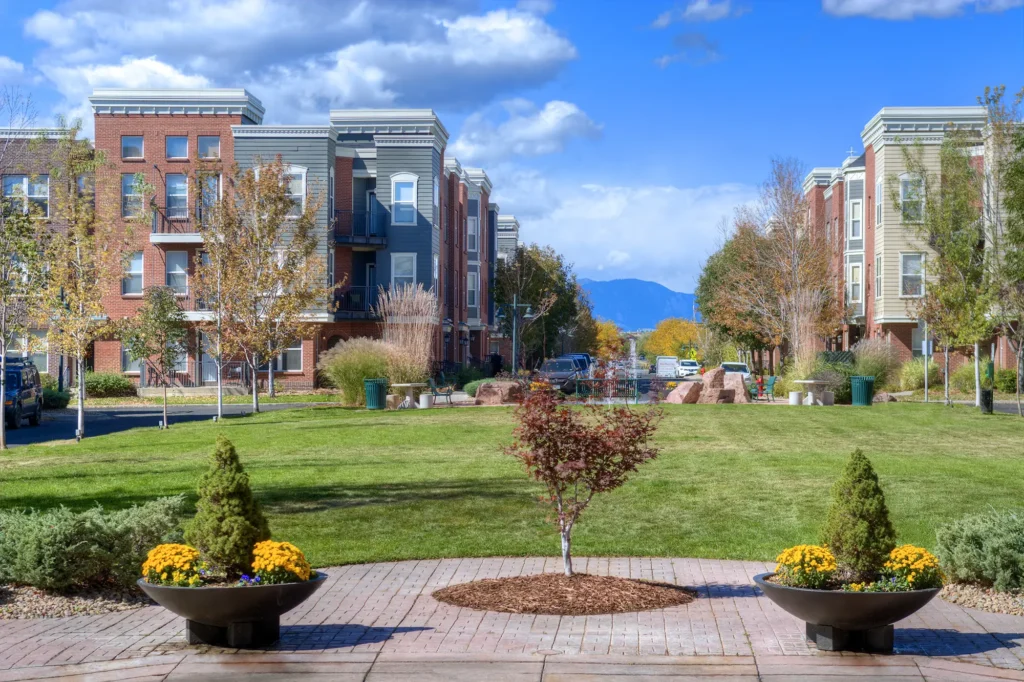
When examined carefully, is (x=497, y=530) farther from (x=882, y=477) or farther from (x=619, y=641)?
(x=882, y=477)

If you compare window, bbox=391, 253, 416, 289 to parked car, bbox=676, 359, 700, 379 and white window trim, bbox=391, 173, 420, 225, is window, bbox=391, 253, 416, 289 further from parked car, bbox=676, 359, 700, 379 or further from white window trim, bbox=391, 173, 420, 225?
parked car, bbox=676, 359, 700, 379

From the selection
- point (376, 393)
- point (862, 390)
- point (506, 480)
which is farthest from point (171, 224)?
point (506, 480)

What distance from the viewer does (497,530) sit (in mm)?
13156

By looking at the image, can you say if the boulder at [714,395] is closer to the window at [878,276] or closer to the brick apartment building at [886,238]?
the brick apartment building at [886,238]

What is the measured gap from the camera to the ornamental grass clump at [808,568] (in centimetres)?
783

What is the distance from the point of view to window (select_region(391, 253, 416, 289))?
169 ft

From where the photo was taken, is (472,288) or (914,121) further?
(472,288)

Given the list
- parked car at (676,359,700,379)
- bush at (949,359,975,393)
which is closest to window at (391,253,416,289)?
bush at (949,359,975,393)

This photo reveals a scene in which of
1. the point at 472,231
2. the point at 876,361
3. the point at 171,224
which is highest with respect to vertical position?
the point at 472,231

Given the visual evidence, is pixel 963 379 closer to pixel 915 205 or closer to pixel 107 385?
pixel 915 205

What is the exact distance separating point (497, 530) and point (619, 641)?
5228mm

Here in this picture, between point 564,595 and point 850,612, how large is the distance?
244 cm

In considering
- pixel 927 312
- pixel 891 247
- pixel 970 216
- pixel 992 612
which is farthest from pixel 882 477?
pixel 891 247

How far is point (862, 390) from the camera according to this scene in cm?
3675
